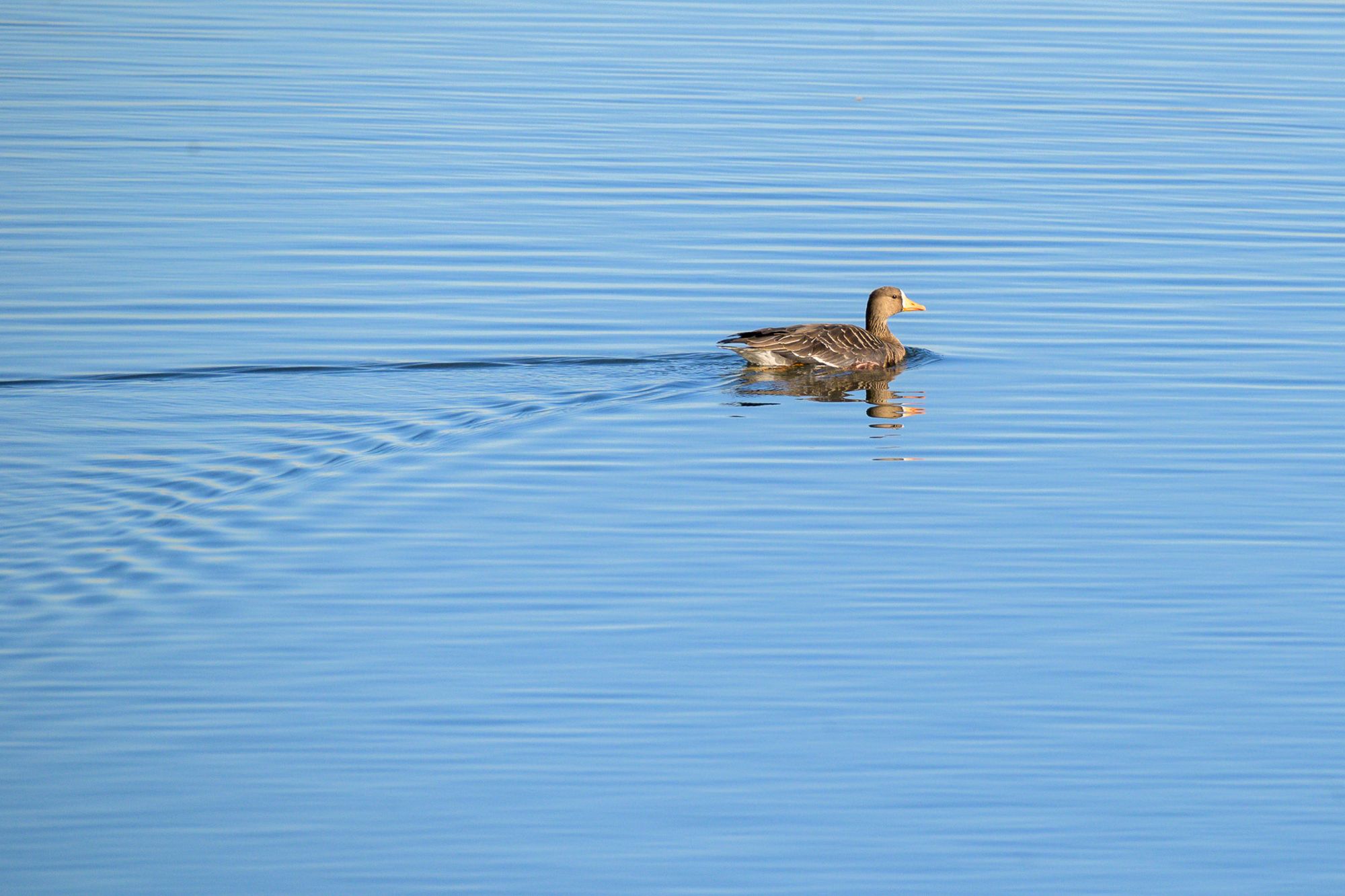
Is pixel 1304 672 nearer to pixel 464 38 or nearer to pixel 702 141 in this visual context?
pixel 702 141

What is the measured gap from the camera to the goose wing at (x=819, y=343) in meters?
15.5

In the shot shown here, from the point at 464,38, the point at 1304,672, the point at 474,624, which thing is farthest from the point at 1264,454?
the point at 464,38

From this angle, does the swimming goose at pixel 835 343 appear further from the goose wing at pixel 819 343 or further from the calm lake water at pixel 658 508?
the calm lake water at pixel 658 508

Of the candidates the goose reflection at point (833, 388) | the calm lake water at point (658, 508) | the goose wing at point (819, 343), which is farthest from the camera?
the goose wing at point (819, 343)

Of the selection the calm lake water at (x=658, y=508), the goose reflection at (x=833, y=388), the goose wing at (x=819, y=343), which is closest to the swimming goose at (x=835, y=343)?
the goose wing at (x=819, y=343)

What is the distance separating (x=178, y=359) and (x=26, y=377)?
3.92ft

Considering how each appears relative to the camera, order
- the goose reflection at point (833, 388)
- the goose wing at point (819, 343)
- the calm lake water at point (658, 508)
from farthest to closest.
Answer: the goose wing at point (819, 343), the goose reflection at point (833, 388), the calm lake water at point (658, 508)

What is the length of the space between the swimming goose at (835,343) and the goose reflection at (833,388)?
0.11m

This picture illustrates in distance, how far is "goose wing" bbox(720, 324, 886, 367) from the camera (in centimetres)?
1548

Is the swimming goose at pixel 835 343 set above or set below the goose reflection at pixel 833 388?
above

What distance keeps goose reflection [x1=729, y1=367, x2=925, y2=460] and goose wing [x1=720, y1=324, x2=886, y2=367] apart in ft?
0.47

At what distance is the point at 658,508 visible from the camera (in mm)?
12070

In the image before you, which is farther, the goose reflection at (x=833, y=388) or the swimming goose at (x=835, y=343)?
the swimming goose at (x=835, y=343)

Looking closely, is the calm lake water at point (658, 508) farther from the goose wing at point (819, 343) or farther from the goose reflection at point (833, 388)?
the goose wing at point (819, 343)
